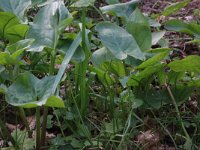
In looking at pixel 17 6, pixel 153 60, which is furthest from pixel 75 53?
pixel 17 6

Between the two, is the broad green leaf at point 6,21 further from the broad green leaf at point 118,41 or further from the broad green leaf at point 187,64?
the broad green leaf at point 187,64

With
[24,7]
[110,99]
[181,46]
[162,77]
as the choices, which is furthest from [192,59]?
[181,46]

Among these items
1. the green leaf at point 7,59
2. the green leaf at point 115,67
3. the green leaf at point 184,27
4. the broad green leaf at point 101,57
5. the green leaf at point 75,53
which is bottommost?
the green leaf at point 115,67

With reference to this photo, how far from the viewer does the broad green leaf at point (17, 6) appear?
1368 millimetres

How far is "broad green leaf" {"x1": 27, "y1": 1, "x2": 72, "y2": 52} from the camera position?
1177mm

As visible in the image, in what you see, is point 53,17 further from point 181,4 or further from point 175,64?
point 181,4

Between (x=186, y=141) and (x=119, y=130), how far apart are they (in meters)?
0.19

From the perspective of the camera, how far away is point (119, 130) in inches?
50.7

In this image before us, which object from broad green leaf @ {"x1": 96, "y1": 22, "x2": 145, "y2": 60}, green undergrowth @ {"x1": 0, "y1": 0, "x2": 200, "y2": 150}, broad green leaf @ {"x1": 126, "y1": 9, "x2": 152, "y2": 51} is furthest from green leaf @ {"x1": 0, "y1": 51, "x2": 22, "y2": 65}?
broad green leaf @ {"x1": 126, "y1": 9, "x2": 152, "y2": 51}

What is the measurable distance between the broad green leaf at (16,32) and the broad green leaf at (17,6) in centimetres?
9

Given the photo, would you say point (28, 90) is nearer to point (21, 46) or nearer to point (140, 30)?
point (21, 46)

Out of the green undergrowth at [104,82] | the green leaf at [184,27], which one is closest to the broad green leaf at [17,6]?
the green undergrowth at [104,82]

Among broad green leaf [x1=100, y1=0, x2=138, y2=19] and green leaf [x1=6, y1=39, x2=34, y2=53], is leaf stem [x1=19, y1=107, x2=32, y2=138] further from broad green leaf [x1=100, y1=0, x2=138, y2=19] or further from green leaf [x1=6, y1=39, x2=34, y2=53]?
broad green leaf [x1=100, y1=0, x2=138, y2=19]

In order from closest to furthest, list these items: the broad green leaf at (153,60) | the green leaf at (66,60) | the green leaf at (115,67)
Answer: the green leaf at (66,60) < the broad green leaf at (153,60) < the green leaf at (115,67)
